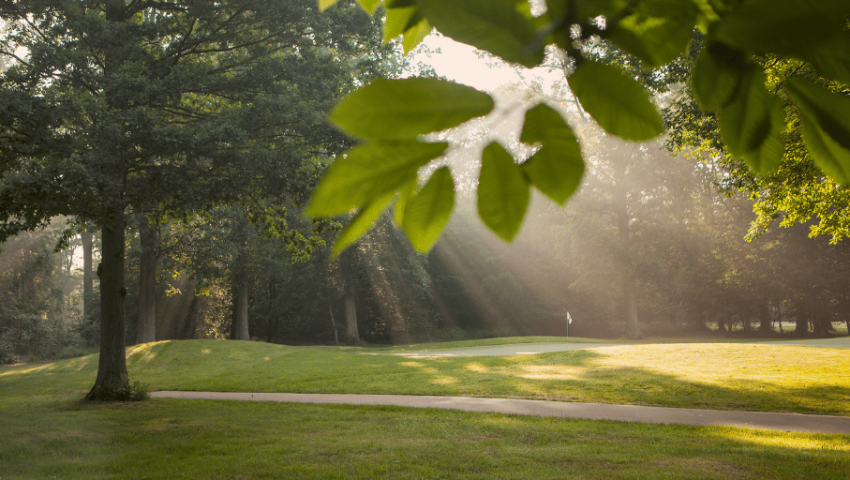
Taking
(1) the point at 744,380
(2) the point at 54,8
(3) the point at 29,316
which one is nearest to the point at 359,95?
(2) the point at 54,8

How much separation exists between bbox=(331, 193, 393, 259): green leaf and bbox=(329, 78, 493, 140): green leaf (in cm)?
10

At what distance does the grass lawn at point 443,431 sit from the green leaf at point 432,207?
5230mm

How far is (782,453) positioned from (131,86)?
10.5 metres

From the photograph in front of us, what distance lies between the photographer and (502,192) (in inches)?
22.0

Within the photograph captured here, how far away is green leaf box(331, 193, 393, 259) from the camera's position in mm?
566

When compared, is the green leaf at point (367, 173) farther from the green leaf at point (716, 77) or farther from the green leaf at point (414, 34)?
the green leaf at point (414, 34)

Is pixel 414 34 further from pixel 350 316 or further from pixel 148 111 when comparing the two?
pixel 350 316

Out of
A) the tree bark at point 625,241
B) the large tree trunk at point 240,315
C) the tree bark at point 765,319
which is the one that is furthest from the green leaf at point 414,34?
the tree bark at point 765,319

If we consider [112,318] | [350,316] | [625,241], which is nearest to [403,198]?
[112,318]

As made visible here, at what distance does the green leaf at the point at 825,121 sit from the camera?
0.58 metres

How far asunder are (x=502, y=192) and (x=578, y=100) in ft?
0.45

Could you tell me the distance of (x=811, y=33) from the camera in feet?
1.52

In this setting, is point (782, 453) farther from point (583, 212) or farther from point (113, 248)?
point (583, 212)

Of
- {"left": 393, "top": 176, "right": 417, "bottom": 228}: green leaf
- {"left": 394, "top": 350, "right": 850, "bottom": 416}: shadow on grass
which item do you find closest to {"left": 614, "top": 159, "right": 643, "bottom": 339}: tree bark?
{"left": 394, "top": 350, "right": 850, "bottom": 416}: shadow on grass
